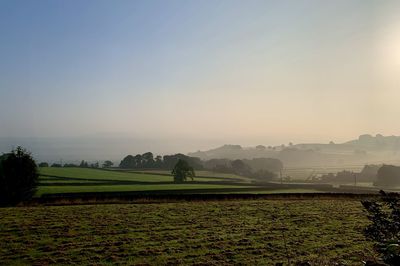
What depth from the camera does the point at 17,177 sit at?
60688 mm

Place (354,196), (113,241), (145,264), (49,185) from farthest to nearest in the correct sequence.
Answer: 1. (49,185)
2. (354,196)
3. (113,241)
4. (145,264)

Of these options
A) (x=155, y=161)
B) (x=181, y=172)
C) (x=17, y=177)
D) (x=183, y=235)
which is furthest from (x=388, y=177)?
(x=183, y=235)

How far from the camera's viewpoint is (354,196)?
59.3m

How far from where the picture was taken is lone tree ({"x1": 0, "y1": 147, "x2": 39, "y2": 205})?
59.7 m

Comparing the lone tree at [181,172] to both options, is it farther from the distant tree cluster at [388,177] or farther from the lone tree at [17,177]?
the distant tree cluster at [388,177]

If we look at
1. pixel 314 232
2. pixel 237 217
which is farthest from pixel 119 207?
pixel 314 232

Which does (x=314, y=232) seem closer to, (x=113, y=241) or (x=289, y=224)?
(x=289, y=224)

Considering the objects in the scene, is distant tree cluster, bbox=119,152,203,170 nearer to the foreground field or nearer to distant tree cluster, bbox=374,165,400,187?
distant tree cluster, bbox=374,165,400,187

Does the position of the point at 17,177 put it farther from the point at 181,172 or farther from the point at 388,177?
the point at 388,177

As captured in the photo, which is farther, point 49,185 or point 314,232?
point 49,185

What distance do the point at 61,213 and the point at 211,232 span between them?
17.3m

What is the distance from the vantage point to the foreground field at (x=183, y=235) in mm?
23125

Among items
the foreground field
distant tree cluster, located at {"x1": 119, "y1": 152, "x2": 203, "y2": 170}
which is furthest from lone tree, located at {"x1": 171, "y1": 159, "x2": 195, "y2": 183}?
distant tree cluster, located at {"x1": 119, "y1": 152, "x2": 203, "y2": 170}

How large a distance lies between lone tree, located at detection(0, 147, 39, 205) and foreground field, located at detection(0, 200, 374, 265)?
21.2 m
